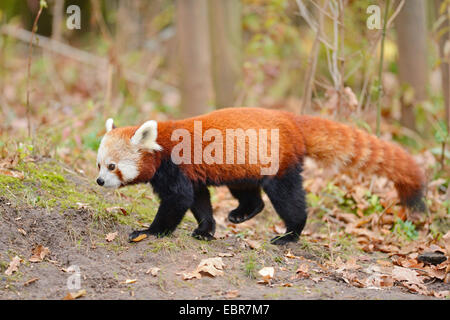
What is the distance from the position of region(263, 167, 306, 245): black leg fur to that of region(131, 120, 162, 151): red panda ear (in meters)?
1.15

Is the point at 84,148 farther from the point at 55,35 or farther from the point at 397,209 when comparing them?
the point at 55,35

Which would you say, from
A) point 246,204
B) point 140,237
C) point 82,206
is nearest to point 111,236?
point 140,237

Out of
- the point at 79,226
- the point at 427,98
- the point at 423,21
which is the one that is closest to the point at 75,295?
the point at 79,226

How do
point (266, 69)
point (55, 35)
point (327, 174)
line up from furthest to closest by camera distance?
point (266, 69), point (55, 35), point (327, 174)

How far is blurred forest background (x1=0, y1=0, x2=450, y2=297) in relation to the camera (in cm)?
536

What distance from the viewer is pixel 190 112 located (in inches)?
360

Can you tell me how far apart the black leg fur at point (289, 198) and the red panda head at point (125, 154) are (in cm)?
117

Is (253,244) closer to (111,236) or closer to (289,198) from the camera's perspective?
(289,198)

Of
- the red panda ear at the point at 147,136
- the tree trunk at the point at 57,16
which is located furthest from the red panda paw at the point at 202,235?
the tree trunk at the point at 57,16

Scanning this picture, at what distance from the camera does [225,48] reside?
9305 millimetres

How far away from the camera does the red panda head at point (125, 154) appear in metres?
4.54

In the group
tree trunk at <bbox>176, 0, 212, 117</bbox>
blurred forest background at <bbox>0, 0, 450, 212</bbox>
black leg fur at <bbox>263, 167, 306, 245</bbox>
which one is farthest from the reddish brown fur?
tree trunk at <bbox>176, 0, 212, 117</bbox>

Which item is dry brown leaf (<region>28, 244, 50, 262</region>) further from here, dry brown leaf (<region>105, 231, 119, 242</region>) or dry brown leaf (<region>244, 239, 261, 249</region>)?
dry brown leaf (<region>244, 239, 261, 249</region>)
